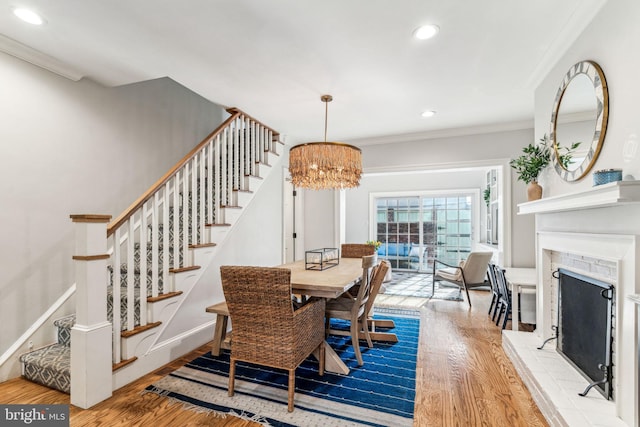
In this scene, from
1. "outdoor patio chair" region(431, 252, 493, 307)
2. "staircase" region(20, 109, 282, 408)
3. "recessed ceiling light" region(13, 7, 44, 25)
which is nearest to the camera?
"recessed ceiling light" region(13, 7, 44, 25)

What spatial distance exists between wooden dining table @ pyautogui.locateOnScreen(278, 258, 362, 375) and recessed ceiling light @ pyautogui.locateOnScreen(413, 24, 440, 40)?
1815 millimetres

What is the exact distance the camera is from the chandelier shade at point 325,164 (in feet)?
9.41

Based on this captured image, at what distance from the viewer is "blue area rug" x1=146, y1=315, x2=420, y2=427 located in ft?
6.38

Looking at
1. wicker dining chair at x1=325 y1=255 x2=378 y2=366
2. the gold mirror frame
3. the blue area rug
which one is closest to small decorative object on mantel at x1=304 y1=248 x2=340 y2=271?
wicker dining chair at x1=325 y1=255 x2=378 y2=366

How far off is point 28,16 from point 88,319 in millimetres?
1911

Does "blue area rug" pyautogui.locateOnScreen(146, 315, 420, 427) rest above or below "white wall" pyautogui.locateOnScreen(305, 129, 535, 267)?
below

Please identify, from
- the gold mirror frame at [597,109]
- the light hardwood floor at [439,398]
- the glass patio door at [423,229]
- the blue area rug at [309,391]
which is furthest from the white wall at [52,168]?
the glass patio door at [423,229]

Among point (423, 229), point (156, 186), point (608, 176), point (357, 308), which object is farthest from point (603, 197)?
point (423, 229)

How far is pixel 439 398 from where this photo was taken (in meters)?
2.13

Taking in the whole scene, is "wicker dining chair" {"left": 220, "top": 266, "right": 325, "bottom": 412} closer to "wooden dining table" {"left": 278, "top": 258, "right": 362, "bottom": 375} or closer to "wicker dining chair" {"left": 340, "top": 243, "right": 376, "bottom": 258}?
"wooden dining table" {"left": 278, "top": 258, "right": 362, "bottom": 375}

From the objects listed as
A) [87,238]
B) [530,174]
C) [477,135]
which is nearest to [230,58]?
[87,238]

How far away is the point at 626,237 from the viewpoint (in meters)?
1.60

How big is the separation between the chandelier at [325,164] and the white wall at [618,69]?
171cm

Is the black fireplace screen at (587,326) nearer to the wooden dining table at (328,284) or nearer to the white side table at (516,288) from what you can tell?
the white side table at (516,288)
